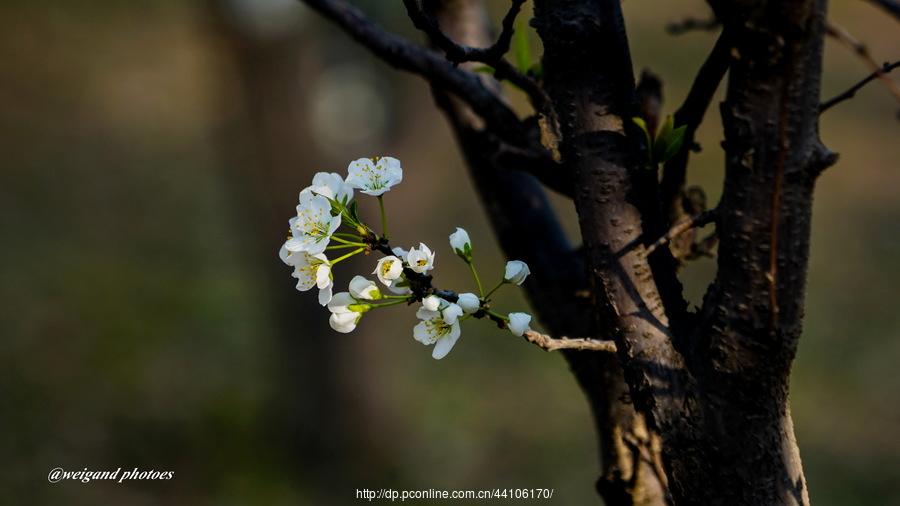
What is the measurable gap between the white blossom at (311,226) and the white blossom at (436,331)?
14 cm

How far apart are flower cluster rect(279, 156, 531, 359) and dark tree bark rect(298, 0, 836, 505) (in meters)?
0.17

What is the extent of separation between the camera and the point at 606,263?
40.3 inches

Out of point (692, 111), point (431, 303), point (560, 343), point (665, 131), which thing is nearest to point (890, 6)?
point (692, 111)

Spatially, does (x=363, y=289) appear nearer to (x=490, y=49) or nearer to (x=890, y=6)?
(x=490, y=49)

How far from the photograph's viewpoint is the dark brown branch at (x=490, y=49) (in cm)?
100

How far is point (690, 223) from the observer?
992 millimetres

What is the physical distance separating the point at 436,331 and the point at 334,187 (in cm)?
21

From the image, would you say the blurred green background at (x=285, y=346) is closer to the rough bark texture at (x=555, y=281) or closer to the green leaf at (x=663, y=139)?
the rough bark texture at (x=555, y=281)

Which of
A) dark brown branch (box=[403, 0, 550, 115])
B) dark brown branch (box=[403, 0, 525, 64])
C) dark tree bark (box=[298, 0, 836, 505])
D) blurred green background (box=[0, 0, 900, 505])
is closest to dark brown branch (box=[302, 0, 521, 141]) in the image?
dark tree bark (box=[298, 0, 836, 505])

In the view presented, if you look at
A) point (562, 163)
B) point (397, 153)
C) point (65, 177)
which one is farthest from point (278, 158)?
point (65, 177)

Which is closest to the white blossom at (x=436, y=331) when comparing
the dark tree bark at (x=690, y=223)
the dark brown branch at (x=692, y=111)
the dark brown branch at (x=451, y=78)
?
the dark tree bark at (x=690, y=223)

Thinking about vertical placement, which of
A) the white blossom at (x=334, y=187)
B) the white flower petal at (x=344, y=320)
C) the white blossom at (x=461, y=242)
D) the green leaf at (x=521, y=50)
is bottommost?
the white flower petal at (x=344, y=320)

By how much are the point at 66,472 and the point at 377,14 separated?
311cm

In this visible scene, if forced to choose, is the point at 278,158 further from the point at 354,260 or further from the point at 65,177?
the point at 65,177
